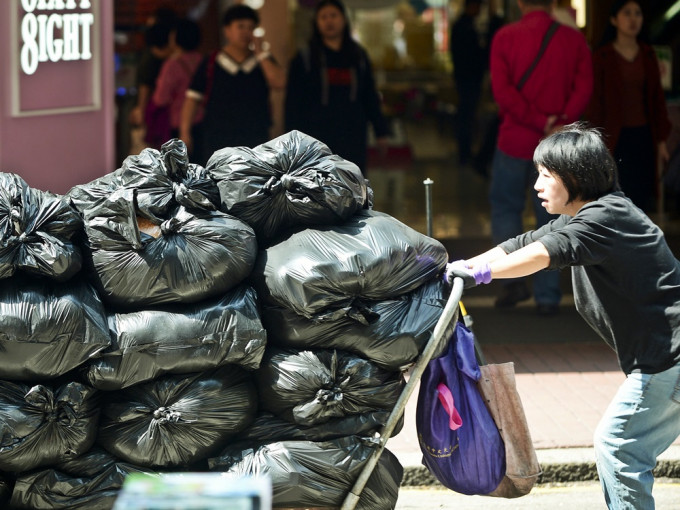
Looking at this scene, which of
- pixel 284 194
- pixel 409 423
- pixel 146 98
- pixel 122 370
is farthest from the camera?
pixel 146 98

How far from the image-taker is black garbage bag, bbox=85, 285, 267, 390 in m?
3.62

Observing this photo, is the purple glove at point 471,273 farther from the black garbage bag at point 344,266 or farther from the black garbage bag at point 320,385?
the black garbage bag at point 320,385

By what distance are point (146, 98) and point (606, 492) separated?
7.28m

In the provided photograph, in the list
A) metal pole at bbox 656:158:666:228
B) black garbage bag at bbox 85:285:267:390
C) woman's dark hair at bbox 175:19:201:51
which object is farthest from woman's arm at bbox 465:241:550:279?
woman's dark hair at bbox 175:19:201:51

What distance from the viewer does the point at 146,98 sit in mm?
10180

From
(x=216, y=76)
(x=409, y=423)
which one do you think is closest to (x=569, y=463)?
(x=409, y=423)

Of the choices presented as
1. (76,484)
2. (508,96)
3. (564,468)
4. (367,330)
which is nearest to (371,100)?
(508,96)

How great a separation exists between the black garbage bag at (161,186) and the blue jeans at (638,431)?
5.11 feet

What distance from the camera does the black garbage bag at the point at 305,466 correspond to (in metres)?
3.71

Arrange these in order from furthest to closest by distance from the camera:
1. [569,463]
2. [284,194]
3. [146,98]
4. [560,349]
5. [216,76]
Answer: [146,98] < [216,76] < [560,349] < [569,463] < [284,194]

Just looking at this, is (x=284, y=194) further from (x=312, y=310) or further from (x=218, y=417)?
(x=218, y=417)

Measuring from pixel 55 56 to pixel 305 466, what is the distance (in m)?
3.68

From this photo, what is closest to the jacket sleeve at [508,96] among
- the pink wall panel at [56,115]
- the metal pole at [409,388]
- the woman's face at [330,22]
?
the woman's face at [330,22]

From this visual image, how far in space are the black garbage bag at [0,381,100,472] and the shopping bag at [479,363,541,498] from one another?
4.60 ft
